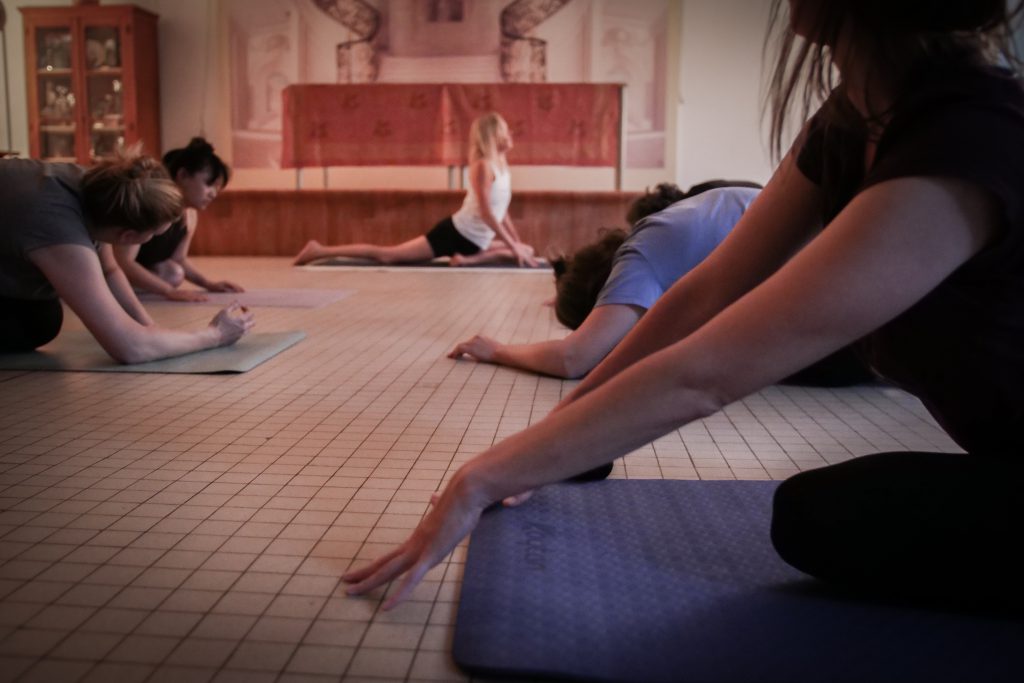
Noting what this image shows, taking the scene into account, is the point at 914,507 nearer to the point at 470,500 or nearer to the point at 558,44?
the point at 470,500

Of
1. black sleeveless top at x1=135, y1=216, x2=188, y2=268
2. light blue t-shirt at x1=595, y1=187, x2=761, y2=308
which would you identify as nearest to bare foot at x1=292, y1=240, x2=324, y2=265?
black sleeveless top at x1=135, y1=216, x2=188, y2=268

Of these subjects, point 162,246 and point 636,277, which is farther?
point 162,246

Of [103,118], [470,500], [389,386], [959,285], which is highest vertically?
[103,118]

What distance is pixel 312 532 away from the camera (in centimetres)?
128

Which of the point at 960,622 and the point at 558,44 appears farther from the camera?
the point at 558,44

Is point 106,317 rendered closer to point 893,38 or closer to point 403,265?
point 893,38

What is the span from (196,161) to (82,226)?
1.29 m

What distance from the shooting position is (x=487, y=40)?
295 inches

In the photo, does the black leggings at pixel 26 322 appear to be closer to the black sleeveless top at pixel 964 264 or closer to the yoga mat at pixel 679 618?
the yoga mat at pixel 679 618

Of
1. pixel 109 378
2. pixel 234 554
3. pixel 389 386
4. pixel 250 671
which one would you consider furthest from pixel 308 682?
pixel 109 378

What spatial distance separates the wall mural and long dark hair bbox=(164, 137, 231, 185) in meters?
4.26

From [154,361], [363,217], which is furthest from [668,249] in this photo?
[363,217]

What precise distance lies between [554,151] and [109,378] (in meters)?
4.78

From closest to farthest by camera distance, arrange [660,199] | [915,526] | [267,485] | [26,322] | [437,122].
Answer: [915,526] < [267,485] < [660,199] < [26,322] < [437,122]
